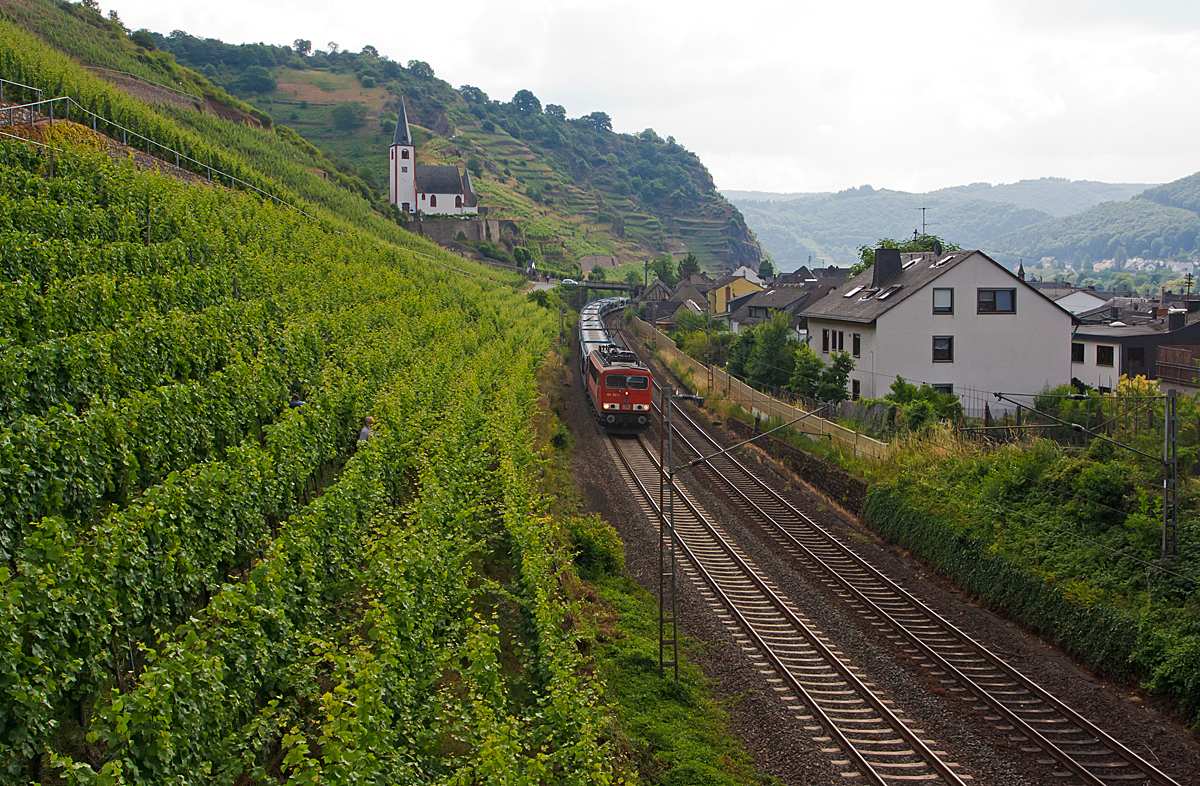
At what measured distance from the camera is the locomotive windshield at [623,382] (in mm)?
35656

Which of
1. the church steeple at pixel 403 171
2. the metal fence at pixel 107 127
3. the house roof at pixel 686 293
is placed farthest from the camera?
the church steeple at pixel 403 171

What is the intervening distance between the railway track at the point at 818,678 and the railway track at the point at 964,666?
1563 millimetres

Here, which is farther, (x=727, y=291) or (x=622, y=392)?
(x=727, y=291)

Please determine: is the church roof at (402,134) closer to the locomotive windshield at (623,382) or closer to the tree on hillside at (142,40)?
the tree on hillside at (142,40)

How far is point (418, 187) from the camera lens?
113m

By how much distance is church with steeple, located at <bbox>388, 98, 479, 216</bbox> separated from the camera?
364ft

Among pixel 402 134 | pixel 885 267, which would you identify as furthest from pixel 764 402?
pixel 402 134

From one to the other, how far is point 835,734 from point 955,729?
2.10 metres

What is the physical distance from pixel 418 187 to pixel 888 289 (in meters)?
88.6

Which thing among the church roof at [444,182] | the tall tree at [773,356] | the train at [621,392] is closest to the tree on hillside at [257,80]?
the church roof at [444,182]

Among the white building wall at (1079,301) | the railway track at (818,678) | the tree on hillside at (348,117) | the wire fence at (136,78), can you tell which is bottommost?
the railway track at (818,678)

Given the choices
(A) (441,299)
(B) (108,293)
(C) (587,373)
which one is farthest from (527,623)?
(C) (587,373)

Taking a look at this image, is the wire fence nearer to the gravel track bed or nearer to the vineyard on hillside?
the vineyard on hillside

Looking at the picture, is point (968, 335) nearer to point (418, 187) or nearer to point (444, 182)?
point (418, 187)
